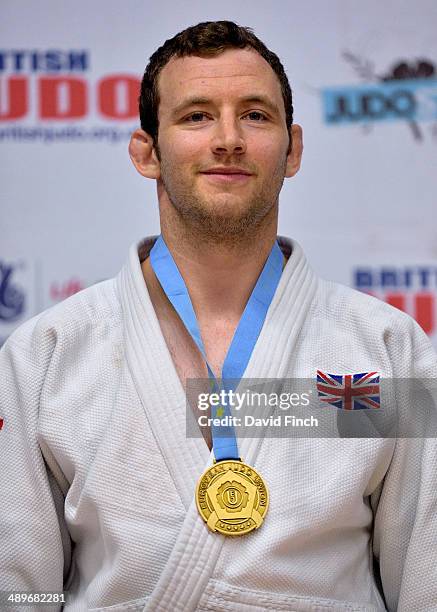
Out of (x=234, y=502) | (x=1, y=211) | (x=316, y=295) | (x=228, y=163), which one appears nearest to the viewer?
(x=234, y=502)

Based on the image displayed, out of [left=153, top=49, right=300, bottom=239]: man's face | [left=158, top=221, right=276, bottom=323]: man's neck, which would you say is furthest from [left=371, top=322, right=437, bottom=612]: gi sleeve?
[left=153, top=49, right=300, bottom=239]: man's face

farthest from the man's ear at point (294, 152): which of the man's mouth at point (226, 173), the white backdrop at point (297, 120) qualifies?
the white backdrop at point (297, 120)

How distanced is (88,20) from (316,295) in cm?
141

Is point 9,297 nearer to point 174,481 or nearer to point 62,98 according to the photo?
point 62,98

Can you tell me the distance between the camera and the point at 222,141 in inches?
84.3

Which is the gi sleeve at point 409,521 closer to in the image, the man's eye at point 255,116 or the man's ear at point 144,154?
the man's eye at point 255,116

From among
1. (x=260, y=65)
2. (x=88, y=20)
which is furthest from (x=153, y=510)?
(x=88, y=20)

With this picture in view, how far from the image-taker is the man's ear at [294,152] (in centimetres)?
240

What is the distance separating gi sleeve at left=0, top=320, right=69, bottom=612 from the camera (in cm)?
208

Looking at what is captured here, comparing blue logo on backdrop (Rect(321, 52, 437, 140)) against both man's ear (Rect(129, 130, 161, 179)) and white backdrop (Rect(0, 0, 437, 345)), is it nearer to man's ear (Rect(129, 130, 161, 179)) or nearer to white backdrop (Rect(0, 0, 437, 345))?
white backdrop (Rect(0, 0, 437, 345))

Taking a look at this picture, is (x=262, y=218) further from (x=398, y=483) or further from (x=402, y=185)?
(x=402, y=185)

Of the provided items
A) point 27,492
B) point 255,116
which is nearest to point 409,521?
point 27,492

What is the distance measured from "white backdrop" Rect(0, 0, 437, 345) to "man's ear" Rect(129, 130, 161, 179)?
76cm

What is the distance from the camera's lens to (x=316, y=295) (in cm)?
234
